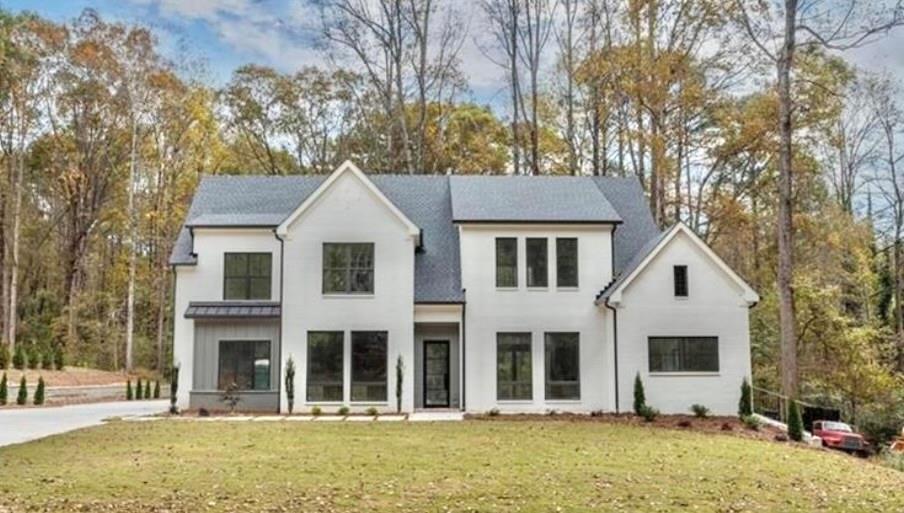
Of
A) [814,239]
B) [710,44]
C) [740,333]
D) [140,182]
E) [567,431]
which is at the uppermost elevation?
[710,44]

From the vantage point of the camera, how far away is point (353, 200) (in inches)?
865

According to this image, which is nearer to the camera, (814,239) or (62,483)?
(62,483)

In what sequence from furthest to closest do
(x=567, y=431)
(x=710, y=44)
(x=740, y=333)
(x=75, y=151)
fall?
1. (x=75, y=151)
2. (x=710, y=44)
3. (x=740, y=333)
4. (x=567, y=431)

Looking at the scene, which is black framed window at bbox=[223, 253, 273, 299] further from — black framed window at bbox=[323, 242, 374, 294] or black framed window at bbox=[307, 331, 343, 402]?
black framed window at bbox=[307, 331, 343, 402]

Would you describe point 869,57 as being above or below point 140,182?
above

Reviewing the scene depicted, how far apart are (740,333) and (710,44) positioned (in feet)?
44.9

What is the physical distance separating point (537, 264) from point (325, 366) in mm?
6549

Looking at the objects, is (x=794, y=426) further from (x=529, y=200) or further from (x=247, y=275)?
(x=247, y=275)

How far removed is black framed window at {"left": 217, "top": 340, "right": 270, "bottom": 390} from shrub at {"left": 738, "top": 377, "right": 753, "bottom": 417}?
1265 centimetres

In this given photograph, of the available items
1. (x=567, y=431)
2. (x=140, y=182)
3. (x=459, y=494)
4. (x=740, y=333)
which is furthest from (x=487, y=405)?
(x=140, y=182)

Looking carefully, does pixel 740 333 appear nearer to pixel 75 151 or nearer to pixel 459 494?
pixel 459 494

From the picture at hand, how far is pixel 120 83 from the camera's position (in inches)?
1394

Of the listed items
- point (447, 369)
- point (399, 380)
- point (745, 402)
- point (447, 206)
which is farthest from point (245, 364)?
point (745, 402)

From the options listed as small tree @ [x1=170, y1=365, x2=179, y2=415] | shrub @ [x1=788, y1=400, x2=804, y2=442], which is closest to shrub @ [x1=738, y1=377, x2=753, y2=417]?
shrub @ [x1=788, y1=400, x2=804, y2=442]
